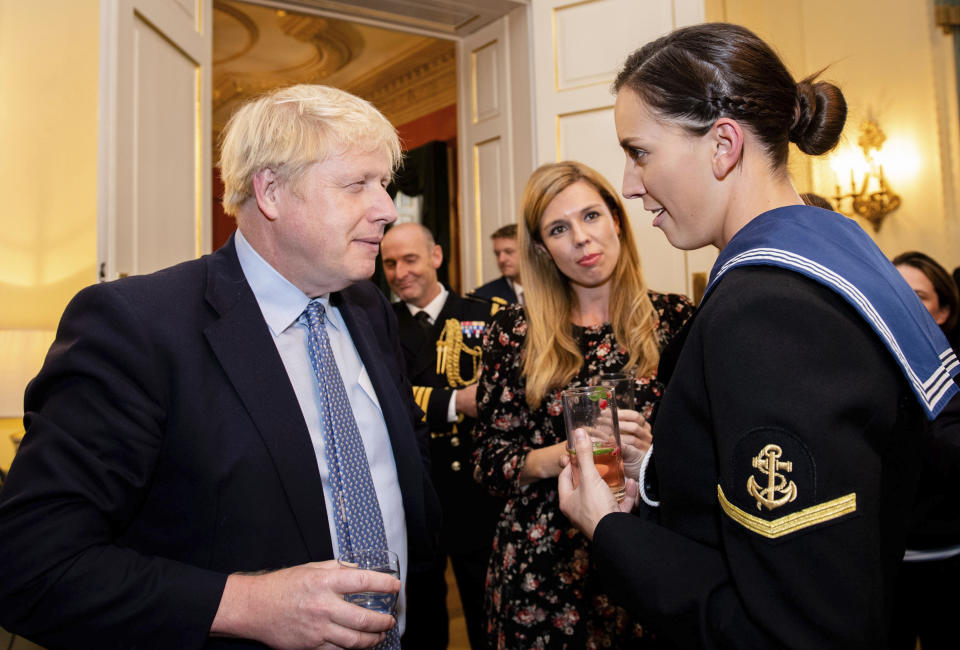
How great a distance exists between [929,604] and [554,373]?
60.1 inches

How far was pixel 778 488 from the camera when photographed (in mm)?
736

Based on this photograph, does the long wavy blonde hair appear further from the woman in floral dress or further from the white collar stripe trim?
the white collar stripe trim

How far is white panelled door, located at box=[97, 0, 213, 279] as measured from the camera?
2.57m

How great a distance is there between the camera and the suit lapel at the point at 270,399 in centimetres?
116

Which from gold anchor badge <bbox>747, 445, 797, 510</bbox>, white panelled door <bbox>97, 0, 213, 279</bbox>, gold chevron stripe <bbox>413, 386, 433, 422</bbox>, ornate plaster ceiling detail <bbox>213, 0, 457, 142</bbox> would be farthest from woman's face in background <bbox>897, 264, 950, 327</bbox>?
ornate plaster ceiling detail <bbox>213, 0, 457, 142</bbox>

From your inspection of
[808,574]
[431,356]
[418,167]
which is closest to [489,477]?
[808,574]

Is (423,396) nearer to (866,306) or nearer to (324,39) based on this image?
(866,306)

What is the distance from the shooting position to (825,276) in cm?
81

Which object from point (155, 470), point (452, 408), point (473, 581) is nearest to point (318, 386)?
point (155, 470)

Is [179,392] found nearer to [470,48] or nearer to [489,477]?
[489,477]

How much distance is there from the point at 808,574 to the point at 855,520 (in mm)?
76

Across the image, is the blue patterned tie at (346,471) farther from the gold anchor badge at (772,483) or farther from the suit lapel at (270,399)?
the gold anchor badge at (772,483)

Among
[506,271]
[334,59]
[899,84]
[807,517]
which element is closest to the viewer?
[807,517]

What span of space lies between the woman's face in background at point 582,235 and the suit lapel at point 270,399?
1021mm
